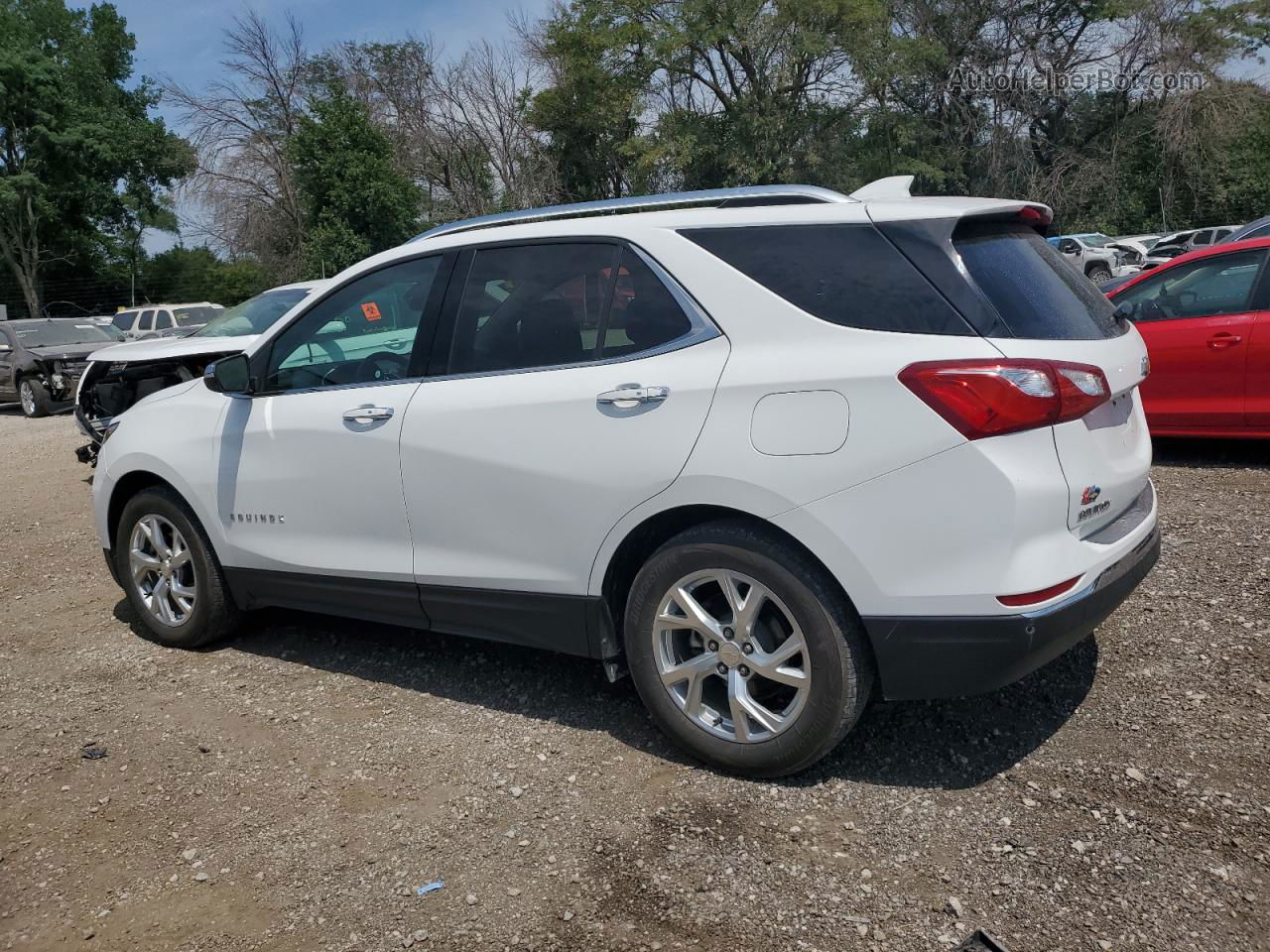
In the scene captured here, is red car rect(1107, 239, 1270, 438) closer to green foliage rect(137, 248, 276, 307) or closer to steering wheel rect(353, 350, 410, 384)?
steering wheel rect(353, 350, 410, 384)

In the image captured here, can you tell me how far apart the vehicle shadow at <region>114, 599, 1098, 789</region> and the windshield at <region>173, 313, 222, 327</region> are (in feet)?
71.3

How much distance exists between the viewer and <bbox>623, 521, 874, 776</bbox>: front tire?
3.09 meters

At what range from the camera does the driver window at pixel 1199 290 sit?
6930mm

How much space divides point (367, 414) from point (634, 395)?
122cm

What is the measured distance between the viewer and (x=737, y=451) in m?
3.12

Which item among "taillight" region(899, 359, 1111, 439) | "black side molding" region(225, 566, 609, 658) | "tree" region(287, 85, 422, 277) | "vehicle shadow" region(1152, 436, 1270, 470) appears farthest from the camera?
"tree" region(287, 85, 422, 277)

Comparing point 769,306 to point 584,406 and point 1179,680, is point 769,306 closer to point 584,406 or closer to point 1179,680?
point 584,406

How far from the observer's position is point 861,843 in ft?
9.83

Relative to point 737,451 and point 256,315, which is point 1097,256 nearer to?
point 256,315

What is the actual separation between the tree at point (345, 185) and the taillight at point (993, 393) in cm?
2951

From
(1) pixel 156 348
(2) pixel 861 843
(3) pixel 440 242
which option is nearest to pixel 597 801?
(2) pixel 861 843

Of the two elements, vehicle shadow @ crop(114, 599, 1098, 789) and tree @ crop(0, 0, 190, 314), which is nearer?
vehicle shadow @ crop(114, 599, 1098, 789)

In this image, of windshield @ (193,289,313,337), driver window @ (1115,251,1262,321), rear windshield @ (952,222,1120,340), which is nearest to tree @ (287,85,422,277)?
windshield @ (193,289,313,337)
